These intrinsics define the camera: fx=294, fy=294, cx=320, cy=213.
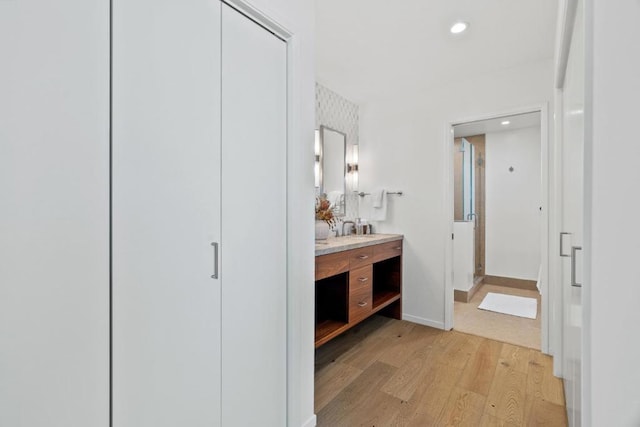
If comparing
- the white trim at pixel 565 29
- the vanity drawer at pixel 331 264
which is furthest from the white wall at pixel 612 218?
the vanity drawer at pixel 331 264

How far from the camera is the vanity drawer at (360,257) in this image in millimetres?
2426

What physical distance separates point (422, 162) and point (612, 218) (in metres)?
2.62

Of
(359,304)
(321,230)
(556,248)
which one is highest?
(321,230)

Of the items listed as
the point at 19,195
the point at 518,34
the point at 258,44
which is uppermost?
the point at 518,34

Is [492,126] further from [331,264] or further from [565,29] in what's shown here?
[331,264]

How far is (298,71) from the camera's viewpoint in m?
1.51

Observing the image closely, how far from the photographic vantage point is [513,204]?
453 centimetres

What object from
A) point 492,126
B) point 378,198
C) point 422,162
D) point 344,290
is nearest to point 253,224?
point 344,290

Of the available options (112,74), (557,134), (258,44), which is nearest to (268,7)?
(258,44)

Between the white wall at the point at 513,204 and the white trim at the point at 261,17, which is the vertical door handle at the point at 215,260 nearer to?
the white trim at the point at 261,17

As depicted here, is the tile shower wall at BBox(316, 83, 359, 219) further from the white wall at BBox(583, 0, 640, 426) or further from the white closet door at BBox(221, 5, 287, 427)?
the white wall at BBox(583, 0, 640, 426)

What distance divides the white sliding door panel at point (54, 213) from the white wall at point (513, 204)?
5.13 meters

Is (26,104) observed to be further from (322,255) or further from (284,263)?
(322,255)

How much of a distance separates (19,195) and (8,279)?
19 centimetres
